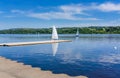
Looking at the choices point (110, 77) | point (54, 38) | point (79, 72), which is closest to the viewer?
point (110, 77)

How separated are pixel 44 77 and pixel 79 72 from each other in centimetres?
594

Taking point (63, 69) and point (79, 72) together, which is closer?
point (79, 72)

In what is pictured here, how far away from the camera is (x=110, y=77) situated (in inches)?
762

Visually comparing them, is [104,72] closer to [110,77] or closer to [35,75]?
[110,77]

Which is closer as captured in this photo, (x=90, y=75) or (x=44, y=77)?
(x=44, y=77)

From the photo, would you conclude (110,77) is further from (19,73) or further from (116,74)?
(19,73)

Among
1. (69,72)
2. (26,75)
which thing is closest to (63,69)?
(69,72)

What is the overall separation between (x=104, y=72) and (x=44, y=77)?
24.9 feet

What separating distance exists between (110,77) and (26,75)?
7433 millimetres

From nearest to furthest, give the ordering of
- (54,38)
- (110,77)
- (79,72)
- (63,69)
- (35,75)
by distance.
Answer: (35,75) → (110,77) → (79,72) → (63,69) → (54,38)

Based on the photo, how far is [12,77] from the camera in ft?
52.0

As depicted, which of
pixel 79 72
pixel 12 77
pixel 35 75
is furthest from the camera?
pixel 79 72

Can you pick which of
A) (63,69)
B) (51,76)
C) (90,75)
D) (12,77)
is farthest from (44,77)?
(63,69)

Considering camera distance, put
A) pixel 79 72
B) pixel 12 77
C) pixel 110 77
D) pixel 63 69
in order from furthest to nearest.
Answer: pixel 63 69 < pixel 79 72 < pixel 110 77 < pixel 12 77
